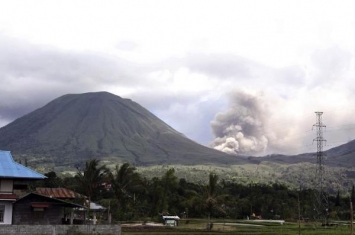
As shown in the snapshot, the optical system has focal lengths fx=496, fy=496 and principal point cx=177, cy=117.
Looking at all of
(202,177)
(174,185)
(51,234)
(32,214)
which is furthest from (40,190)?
(202,177)

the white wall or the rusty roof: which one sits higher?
the rusty roof

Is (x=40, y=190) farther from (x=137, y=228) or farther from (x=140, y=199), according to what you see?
(x=140, y=199)

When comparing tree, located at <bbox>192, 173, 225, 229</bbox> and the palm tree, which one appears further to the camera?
the palm tree

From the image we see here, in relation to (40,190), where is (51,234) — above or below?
below

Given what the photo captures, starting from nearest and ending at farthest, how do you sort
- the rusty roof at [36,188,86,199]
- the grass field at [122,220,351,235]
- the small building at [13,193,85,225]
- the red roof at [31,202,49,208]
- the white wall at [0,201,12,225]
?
the white wall at [0,201,12,225] < the small building at [13,193,85,225] < the red roof at [31,202,49,208] < the grass field at [122,220,351,235] < the rusty roof at [36,188,86,199]

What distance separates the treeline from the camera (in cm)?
6344

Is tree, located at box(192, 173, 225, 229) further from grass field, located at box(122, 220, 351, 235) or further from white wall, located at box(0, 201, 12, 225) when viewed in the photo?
white wall, located at box(0, 201, 12, 225)

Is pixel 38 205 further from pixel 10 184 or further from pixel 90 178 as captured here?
pixel 90 178

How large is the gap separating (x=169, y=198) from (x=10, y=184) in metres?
39.0

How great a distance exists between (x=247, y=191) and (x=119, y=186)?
43.4 metres

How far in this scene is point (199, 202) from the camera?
63594 mm

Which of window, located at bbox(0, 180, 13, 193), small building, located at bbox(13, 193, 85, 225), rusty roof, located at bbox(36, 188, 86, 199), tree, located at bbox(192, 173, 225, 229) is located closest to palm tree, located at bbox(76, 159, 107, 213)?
rusty roof, located at bbox(36, 188, 86, 199)

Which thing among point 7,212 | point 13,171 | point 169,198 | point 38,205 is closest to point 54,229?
point 38,205

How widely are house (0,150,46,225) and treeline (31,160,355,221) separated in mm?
16160
